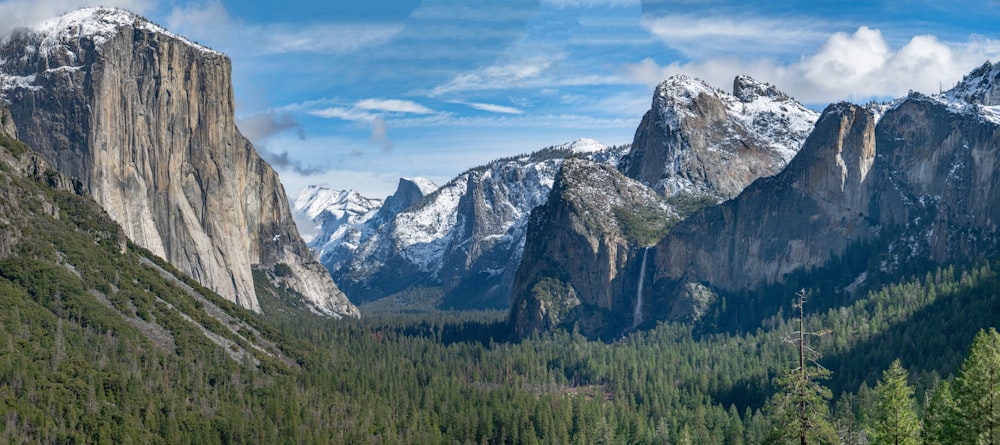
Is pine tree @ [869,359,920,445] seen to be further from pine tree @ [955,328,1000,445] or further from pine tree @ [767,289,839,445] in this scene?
pine tree @ [767,289,839,445]

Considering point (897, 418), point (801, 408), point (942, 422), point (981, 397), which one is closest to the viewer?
point (801, 408)

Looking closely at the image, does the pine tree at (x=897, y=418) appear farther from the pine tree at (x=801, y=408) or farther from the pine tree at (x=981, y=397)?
the pine tree at (x=801, y=408)

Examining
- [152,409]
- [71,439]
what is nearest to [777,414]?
[71,439]

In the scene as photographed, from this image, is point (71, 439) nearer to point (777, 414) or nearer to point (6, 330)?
point (6, 330)

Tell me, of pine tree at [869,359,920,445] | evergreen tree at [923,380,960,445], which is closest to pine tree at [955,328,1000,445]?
evergreen tree at [923,380,960,445]

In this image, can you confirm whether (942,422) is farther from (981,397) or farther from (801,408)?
(801,408)

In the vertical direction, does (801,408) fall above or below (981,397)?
below

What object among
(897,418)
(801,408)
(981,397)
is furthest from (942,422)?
(801,408)

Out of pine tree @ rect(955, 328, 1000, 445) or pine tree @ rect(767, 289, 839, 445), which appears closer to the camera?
pine tree @ rect(767, 289, 839, 445)
